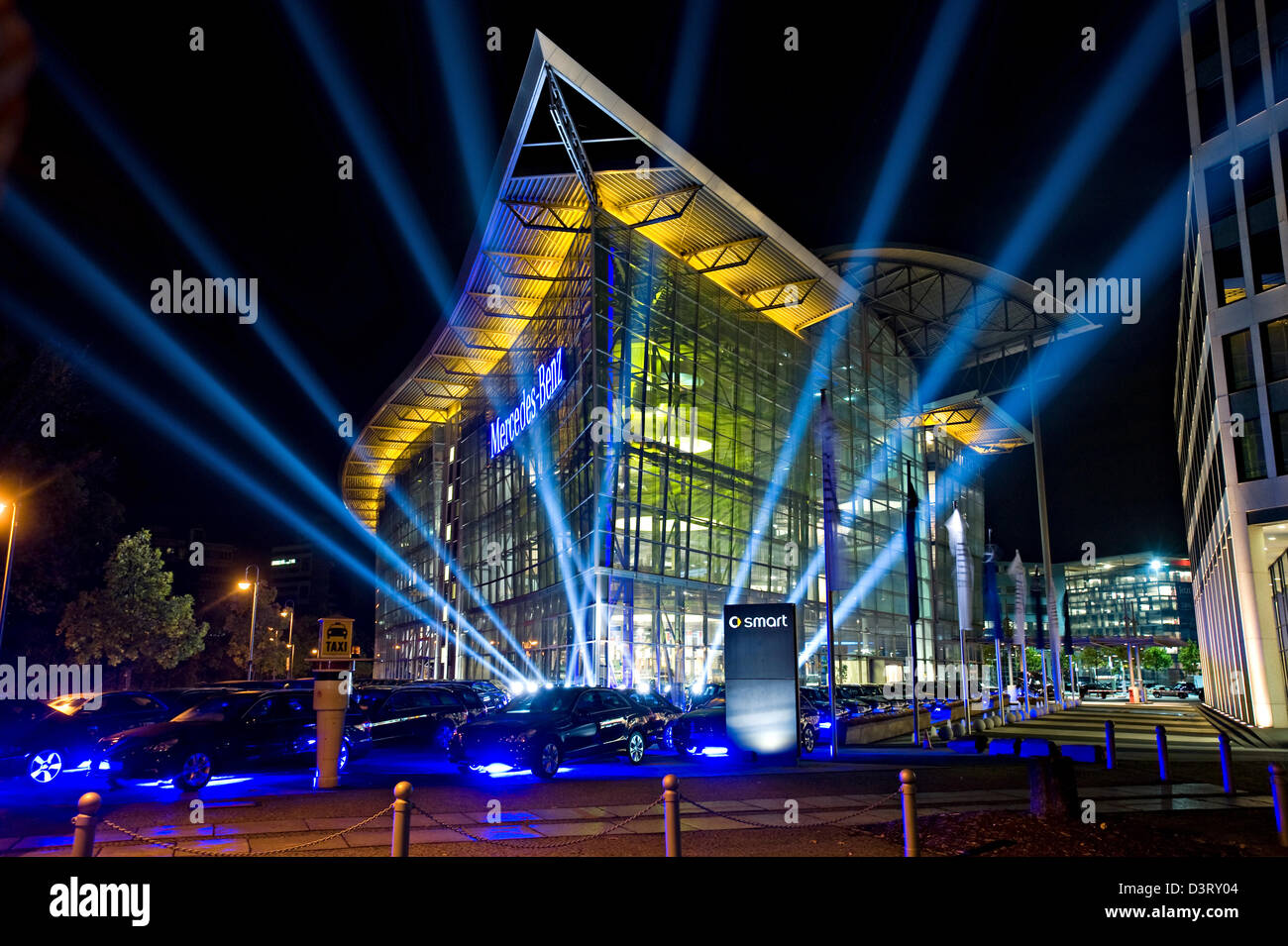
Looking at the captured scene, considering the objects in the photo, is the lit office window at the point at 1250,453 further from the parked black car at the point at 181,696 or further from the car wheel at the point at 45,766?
the car wheel at the point at 45,766

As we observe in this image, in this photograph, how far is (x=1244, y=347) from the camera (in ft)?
93.1

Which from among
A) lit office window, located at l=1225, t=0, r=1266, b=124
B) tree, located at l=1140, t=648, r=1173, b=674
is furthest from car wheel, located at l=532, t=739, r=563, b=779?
tree, located at l=1140, t=648, r=1173, b=674

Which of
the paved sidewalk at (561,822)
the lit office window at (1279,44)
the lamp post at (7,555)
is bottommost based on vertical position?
the paved sidewalk at (561,822)

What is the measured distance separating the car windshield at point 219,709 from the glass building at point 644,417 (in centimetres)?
1815

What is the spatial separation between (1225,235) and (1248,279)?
1842 mm

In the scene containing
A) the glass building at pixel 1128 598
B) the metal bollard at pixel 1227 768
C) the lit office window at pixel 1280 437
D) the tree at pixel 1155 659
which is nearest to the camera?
the metal bollard at pixel 1227 768

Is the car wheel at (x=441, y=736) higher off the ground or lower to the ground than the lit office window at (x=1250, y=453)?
lower

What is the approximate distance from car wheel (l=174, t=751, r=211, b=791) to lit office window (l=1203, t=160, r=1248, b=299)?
1221 inches

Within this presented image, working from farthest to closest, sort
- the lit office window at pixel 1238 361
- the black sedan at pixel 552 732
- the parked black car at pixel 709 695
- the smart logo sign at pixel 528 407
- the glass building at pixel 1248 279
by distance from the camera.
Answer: the smart logo sign at pixel 528 407
the lit office window at pixel 1238 361
the glass building at pixel 1248 279
the parked black car at pixel 709 695
the black sedan at pixel 552 732

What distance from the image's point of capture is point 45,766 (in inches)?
666

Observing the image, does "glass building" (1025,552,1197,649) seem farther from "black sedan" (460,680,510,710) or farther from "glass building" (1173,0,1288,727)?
"black sedan" (460,680,510,710)

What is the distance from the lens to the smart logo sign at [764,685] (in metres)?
18.2

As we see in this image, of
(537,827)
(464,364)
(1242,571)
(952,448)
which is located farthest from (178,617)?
(952,448)

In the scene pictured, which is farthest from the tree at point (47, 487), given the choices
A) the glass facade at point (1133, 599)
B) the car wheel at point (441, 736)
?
the glass facade at point (1133, 599)
